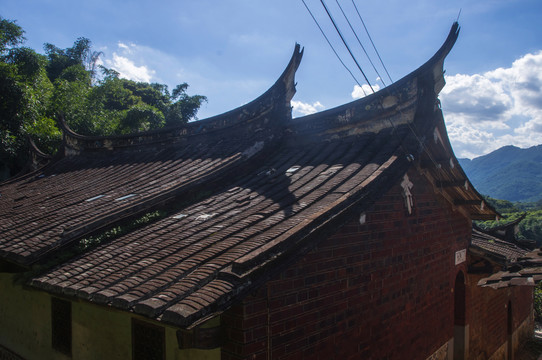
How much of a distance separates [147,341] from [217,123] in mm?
4968

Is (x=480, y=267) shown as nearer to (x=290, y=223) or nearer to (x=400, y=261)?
(x=400, y=261)

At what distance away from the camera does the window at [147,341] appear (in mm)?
3838

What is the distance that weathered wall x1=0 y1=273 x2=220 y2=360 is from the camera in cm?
427

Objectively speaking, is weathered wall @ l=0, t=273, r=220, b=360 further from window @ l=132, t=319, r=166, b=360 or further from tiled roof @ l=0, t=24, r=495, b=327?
tiled roof @ l=0, t=24, r=495, b=327

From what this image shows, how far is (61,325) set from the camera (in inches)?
216

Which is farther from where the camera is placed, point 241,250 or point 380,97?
point 380,97

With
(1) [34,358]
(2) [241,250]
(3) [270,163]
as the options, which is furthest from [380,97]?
(1) [34,358]

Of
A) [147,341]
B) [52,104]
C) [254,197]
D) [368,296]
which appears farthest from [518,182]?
[147,341]

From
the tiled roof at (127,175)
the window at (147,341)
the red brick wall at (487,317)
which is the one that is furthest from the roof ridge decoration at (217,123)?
the red brick wall at (487,317)

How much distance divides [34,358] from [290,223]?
5169 mm

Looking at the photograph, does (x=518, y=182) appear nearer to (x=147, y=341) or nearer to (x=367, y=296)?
(x=367, y=296)

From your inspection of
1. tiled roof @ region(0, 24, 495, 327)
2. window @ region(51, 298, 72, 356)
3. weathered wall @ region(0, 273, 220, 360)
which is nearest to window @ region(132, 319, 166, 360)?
weathered wall @ region(0, 273, 220, 360)

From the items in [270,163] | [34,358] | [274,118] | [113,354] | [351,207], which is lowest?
[34,358]

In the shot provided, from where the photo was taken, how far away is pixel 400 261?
476 centimetres
